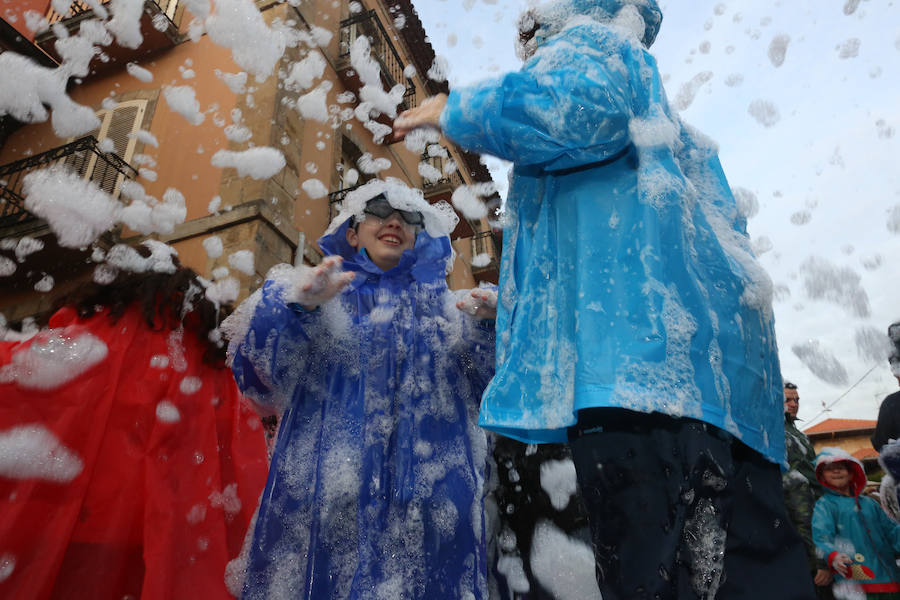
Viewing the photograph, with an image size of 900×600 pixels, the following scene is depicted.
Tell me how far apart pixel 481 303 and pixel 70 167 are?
8.20 metres

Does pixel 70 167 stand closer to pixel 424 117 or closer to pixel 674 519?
pixel 424 117

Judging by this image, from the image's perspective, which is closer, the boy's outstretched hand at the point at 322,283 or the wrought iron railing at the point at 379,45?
the boy's outstretched hand at the point at 322,283

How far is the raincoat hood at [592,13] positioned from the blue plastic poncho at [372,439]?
37.2 inches

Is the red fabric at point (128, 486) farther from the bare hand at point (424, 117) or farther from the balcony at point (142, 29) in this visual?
the balcony at point (142, 29)

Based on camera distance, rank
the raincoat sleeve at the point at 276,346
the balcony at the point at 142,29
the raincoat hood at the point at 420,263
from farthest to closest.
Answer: the balcony at the point at 142,29
the raincoat hood at the point at 420,263
the raincoat sleeve at the point at 276,346

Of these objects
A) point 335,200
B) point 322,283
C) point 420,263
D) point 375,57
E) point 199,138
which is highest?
point 322,283

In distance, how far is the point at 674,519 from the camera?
3.28 ft

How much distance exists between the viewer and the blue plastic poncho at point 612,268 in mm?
1065

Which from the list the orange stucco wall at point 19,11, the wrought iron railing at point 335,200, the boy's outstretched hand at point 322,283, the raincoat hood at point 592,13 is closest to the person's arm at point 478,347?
the boy's outstretched hand at point 322,283

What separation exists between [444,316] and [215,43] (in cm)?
789

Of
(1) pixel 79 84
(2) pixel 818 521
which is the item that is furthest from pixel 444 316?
(1) pixel 79 84

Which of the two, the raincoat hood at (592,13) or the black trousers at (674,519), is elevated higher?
the raincoat hood at (592,13)

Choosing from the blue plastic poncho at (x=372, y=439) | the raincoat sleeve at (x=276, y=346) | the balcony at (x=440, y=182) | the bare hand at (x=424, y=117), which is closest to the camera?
the bare hand at (x=424, y=117)

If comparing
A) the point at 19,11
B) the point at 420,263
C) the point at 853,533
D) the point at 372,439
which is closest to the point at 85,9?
the point at 19,11
